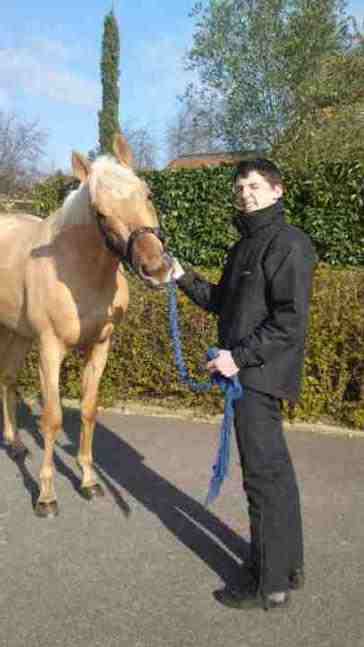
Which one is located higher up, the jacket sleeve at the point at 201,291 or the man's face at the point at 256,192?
the man's face at the point at 256,192

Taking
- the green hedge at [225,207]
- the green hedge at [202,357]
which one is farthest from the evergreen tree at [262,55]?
the green hedge at [202,357]

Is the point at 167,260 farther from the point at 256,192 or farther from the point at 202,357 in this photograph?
the point at 202,357

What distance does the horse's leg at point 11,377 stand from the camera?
4691 mm

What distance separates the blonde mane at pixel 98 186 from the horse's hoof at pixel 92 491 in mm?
1738

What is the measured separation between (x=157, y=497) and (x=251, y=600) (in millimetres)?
1349

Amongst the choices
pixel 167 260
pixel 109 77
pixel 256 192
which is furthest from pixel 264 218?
pixel 109 77

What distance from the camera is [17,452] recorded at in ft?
15.0

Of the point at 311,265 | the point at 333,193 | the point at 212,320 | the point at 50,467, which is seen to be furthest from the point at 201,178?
the point at 311,265

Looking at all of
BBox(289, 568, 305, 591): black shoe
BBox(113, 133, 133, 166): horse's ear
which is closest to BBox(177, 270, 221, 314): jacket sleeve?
BBox(113, 133, 133, 166): horse's ear

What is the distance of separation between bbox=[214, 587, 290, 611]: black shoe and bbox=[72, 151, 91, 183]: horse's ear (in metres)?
2.36

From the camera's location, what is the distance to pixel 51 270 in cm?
354

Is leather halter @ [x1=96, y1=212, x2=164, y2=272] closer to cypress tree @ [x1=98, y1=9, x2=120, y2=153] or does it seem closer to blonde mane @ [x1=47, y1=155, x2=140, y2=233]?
blonde mane @ [x1=47, y1=155, x2=140, y2=233]

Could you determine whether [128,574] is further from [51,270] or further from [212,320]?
[212,320]

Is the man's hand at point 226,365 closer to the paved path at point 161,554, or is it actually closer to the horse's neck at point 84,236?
the paved path at point 161,554
